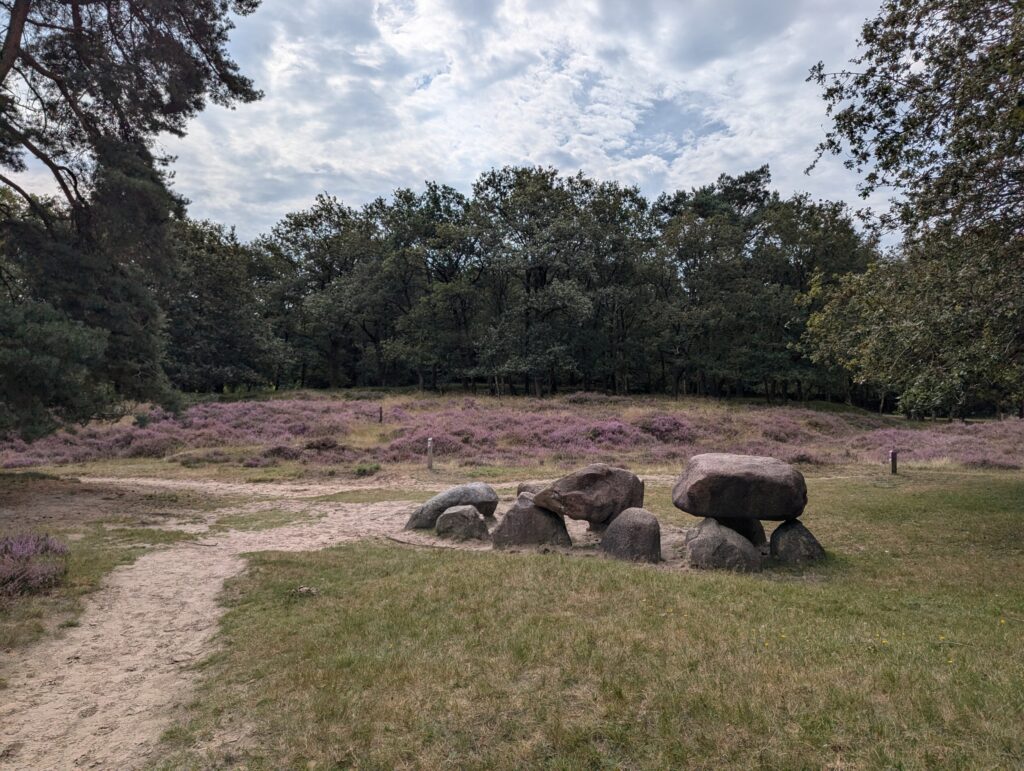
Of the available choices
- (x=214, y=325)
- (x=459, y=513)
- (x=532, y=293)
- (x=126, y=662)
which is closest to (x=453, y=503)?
(x=459, y=513)

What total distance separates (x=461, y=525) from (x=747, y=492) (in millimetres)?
5893

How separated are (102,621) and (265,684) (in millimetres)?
3498

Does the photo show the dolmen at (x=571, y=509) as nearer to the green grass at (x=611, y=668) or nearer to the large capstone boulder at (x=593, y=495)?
the large capstone boulder at (x=593, y=495)

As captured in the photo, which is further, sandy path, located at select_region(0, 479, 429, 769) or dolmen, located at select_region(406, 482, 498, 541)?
dolmen, located at select_region(406, 482, 498, 541)

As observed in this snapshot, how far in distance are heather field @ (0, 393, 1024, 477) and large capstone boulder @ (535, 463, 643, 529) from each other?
12521 millimetres

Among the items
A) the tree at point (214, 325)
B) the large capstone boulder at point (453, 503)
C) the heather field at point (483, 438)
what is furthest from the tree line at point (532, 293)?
the large capstone boulder at point (453, 503)

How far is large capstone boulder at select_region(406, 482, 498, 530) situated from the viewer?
43.0 ft

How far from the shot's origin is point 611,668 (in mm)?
5301

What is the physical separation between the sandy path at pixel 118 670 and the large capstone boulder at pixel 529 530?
16.1 ft

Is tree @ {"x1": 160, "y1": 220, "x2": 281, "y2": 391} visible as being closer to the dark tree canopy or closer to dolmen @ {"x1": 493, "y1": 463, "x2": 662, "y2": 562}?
the dark tree canopy

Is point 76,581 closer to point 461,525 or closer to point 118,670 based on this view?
point 118,670

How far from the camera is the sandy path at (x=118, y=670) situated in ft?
15.0

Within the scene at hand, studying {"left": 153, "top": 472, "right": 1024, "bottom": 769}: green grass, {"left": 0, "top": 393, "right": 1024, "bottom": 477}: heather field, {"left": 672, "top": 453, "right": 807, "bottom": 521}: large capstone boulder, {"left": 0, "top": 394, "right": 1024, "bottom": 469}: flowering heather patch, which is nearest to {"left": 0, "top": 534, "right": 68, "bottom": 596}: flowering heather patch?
{"left": 153, "top": 472, "right": 1024, "bottom": 769}: green grass

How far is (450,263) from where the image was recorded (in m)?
54.3
